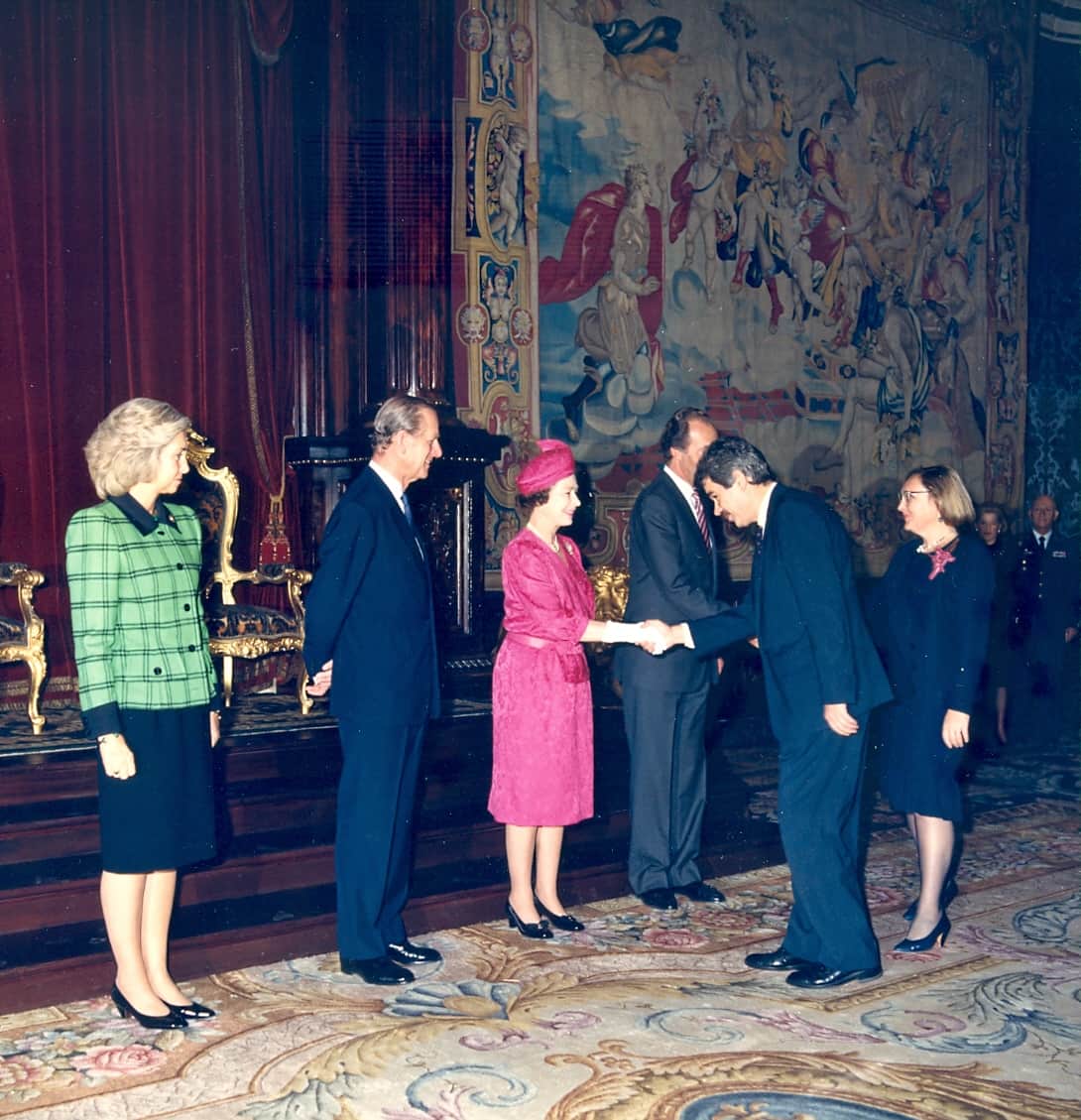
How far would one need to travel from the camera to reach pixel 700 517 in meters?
4.88

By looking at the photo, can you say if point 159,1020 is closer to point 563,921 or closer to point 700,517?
point 563,921

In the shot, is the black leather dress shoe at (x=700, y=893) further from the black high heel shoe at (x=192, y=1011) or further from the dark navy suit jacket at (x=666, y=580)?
the black high heel shoe at (x=192, y=1011)

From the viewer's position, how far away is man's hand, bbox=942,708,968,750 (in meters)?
4.18

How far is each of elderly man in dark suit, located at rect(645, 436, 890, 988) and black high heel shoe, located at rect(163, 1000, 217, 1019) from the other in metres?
1.68

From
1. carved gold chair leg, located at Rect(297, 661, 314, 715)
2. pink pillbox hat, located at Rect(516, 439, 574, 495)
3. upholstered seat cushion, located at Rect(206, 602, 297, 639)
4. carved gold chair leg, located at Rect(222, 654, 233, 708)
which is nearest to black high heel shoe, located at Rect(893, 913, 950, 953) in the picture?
pink pillbox hat, located at Rect(516, 439, 574, 495)

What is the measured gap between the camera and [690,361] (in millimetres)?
8938

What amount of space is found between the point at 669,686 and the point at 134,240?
13.3 feet

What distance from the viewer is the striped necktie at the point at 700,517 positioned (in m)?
4.86

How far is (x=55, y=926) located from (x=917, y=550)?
298cm

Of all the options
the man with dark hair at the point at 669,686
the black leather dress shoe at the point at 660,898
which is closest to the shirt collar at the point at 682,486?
the man with dark hair at the point at 669,686

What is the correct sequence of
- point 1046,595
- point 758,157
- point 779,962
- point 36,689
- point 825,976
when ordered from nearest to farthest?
1. point 825,976
2. point 779,962
3. point 36,689
4. point 1046,595
5. point 758,157

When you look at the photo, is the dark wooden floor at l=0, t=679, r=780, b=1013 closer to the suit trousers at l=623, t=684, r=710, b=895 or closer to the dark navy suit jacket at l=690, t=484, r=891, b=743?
the suit trousers at l=623, t=684, r=710, b=895

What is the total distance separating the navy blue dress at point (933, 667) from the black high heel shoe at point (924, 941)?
378 millimetres

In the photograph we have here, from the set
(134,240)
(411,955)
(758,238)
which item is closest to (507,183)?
(758,238)
